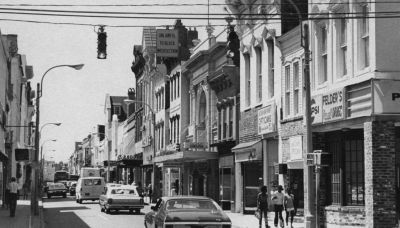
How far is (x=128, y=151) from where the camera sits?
3521 inches

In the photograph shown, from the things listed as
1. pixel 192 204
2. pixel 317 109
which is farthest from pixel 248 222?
pixel 192 204

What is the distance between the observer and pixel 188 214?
17656 mm

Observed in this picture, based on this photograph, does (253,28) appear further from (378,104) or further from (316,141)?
(378,104)

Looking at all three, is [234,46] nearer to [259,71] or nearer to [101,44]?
[259,71]

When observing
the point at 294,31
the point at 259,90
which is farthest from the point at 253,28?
the point at 294,31

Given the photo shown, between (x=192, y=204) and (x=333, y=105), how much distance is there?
333 inches

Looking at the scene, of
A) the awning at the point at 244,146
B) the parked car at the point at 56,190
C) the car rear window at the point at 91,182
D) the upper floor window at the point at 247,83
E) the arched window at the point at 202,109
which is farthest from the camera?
the parked car at the point at 56,190

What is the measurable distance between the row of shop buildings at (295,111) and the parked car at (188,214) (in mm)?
4521

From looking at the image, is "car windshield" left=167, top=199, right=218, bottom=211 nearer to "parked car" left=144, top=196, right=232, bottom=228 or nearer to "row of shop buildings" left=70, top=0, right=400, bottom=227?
"parked car" left=144, top=196, right=232, bottom=228

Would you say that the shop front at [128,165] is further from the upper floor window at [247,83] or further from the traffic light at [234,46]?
the upper floor window at [247,83]

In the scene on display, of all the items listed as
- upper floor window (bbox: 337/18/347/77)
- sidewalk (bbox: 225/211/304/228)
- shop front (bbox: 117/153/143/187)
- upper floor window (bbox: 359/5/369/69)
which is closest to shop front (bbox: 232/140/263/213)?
sidewalk (bbox: 225/211/304/228)

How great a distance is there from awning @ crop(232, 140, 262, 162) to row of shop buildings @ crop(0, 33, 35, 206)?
11133mm

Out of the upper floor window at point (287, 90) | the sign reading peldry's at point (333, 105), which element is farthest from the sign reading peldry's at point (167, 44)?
the sign reading peldry's at point (333, 105)

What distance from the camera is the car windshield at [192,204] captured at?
18516mm
